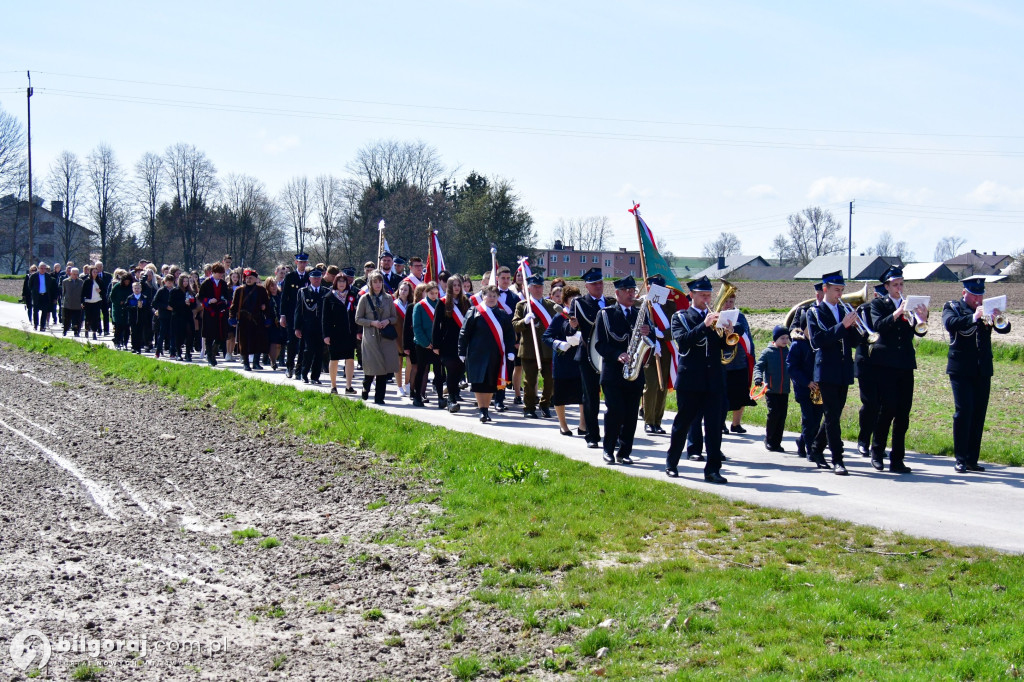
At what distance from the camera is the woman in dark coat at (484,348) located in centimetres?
1448

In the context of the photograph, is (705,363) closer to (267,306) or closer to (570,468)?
(570,468)

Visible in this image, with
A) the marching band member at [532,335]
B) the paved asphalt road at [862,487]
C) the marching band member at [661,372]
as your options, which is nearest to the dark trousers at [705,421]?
the paved asphalt road at [862,487]

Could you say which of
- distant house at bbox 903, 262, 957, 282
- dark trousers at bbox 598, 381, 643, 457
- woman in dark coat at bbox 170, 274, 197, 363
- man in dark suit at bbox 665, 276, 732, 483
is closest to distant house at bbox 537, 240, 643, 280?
distant house at bbox 903, 262, 957, 282

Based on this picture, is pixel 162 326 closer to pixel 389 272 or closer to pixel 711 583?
pixel 389 272

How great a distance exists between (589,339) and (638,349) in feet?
3.61

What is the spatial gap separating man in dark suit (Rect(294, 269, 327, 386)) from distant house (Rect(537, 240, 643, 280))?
10962cm

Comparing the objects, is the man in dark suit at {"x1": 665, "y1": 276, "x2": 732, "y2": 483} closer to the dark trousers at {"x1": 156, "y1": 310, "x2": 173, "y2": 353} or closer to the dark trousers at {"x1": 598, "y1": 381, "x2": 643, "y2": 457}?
the dark trousers at {"x1": 598, "y1": 381, "x2": 643, "y2": 457}

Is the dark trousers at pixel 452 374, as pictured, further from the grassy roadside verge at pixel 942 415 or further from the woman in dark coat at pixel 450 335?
the grassy roadside verge at pixel 942 415

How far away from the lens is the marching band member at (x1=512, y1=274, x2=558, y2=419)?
47.8 ft

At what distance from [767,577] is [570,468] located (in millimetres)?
3721

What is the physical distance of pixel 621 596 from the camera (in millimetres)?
6578

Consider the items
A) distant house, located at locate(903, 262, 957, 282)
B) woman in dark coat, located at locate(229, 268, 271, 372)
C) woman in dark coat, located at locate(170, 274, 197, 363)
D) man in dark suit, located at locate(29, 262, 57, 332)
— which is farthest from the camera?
distant house, located at locate(903, 262, 957, 282)

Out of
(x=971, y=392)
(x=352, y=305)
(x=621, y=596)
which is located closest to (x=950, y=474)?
(x=971, y=392)

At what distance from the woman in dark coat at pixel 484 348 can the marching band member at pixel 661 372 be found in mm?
2209
